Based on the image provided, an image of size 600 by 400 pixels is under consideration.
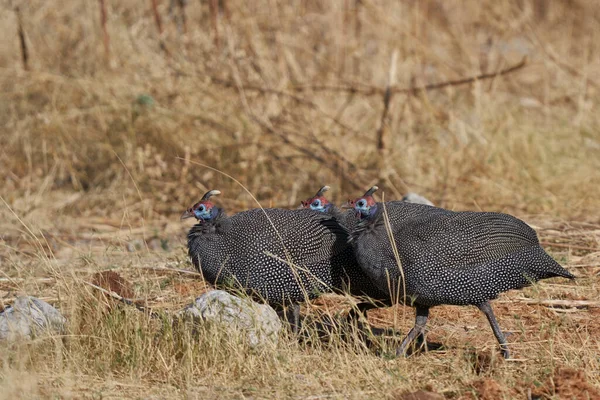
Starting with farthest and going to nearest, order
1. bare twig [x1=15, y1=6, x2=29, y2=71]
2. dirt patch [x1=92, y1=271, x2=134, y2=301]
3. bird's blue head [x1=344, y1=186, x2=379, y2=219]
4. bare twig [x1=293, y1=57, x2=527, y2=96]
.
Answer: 1. bare twig [x1=15, y1=6, x2=29, y2=71]
2. bare twig [x1=293, y1=57, x2=527, y2=96]
3. dirt patch [x1=92, y1=271, x2=134, y2=301]
4. bird's blue head [x1=344, y1=186, x2=379, y2=219]

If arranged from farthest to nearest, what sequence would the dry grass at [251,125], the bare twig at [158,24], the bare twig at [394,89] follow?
the bare twig at [158,24] < the bare twig at [394,89] < the dry grass at [251,125]

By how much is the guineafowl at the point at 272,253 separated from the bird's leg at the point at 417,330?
395 mm

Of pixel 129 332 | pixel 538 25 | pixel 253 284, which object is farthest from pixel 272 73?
pixel 538 25

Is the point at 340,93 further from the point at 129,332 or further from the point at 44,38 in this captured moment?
the point at 129,332

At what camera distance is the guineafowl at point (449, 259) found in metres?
3.43

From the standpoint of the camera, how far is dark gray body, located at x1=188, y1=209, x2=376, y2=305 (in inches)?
149

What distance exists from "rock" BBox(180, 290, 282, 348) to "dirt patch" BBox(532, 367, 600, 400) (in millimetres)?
1015

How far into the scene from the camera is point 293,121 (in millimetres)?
6820

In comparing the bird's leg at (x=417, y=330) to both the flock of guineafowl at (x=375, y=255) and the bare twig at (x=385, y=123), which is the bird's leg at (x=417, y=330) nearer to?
the flock of guineafowl at (x=375, y=255)

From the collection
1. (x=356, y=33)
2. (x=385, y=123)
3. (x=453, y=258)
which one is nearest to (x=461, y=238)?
(x=453, y=258)

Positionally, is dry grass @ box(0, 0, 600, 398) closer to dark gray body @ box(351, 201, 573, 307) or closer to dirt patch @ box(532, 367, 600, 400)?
dark gray body @ box(351, 201, 573, 307)

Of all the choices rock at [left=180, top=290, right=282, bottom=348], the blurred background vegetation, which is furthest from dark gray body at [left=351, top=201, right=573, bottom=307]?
the blurred background vegetation

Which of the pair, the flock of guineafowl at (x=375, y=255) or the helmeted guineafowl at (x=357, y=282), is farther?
the helmeted guineafowl at (x=357, y=282)

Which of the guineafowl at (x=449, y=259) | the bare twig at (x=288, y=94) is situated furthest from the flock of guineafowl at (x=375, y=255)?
the bare twig at (x=288, y=94)
